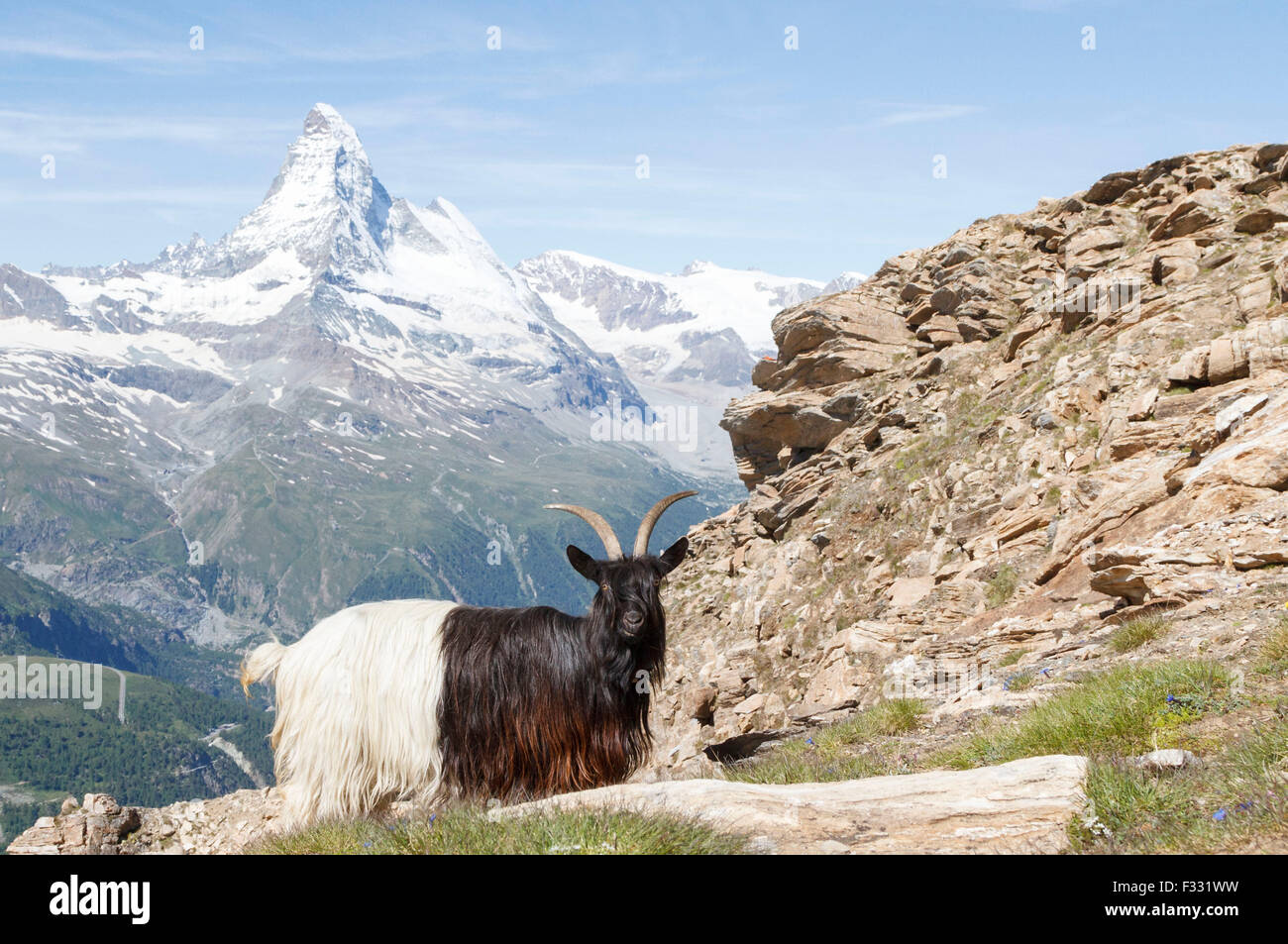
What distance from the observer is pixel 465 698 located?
9383 millimetres

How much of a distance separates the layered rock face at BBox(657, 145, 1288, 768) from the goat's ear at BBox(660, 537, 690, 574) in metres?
3.43

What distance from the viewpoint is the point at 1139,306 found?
20.2 metres

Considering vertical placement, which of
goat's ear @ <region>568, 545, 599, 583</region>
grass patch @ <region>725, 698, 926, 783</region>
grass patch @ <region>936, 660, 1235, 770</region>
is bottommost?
grass patch @ <region>725, 698, 926, 783</region>

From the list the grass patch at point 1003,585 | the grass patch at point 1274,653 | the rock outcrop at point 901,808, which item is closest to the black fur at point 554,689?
the rock outcrop at point 901,808

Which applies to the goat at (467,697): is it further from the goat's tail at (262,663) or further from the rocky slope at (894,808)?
the rocky slope at (894,808)

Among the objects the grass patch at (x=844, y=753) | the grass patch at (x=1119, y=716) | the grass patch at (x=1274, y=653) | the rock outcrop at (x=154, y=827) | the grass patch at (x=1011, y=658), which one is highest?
the grass patch at (x=1274, y=653)

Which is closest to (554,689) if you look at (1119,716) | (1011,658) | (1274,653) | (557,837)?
(557,837)

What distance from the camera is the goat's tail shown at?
9.56 meters

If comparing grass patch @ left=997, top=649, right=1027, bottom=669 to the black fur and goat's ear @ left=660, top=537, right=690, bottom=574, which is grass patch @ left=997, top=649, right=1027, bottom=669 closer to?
goat's ear @ left=660, top=537, right=690, bottom=574

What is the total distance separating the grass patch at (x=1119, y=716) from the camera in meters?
6.44

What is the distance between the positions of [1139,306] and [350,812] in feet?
64.2

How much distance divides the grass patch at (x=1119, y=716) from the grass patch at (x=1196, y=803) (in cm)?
78

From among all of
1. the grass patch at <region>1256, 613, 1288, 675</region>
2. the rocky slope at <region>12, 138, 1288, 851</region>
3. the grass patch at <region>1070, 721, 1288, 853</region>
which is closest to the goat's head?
the rocky slope at <region>12, 138, 1288, 851</region>

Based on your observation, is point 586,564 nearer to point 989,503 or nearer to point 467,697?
point 467,697
